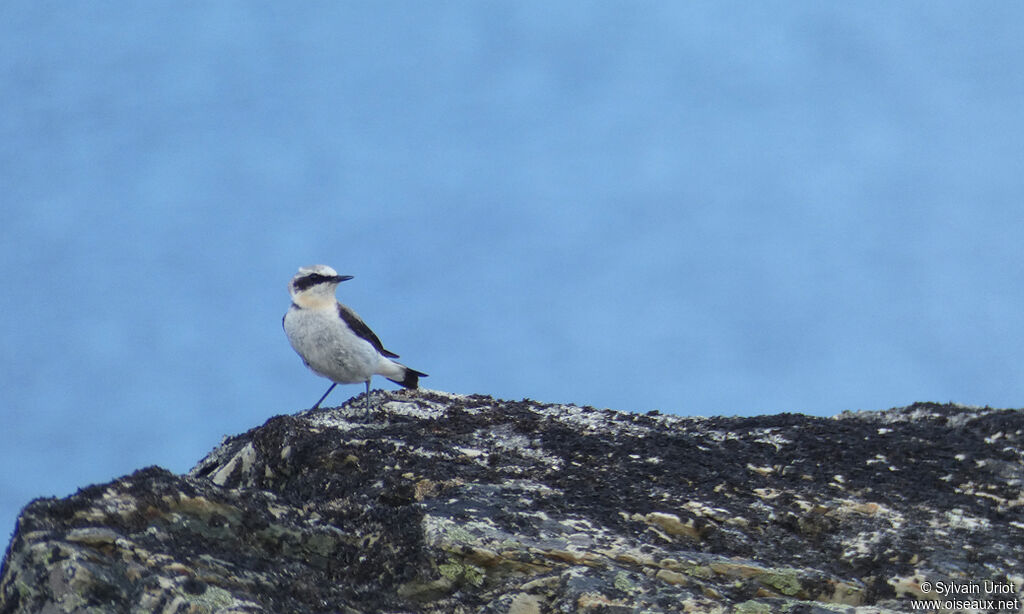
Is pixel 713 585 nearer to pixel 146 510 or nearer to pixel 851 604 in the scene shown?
pixel 851 604

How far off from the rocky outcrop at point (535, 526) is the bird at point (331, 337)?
12.9 feet

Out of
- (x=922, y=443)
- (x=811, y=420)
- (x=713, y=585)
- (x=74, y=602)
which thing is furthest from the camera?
(x=811, y=420)

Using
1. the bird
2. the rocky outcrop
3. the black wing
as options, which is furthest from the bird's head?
the rocky outcrop

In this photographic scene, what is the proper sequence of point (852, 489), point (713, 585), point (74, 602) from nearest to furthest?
1. point (74, 602)
2. point (713, 585)
3. point (852, 489)

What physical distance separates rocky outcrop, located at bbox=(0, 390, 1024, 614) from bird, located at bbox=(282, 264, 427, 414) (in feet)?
12.9

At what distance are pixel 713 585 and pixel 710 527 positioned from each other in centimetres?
76

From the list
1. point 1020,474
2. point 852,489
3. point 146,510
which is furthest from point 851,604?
point 146,510

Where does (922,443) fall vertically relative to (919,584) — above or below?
above

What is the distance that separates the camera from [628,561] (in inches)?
255

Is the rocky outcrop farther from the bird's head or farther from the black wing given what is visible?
the bird's head

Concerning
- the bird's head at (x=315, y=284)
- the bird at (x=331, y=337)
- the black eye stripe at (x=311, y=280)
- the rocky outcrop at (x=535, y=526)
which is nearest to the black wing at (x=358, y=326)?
the bird at (x=331, y=337)

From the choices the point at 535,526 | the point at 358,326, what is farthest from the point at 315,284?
the point at 535,526

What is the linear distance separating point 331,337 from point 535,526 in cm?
628

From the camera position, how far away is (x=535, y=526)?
→ 6.76 m
